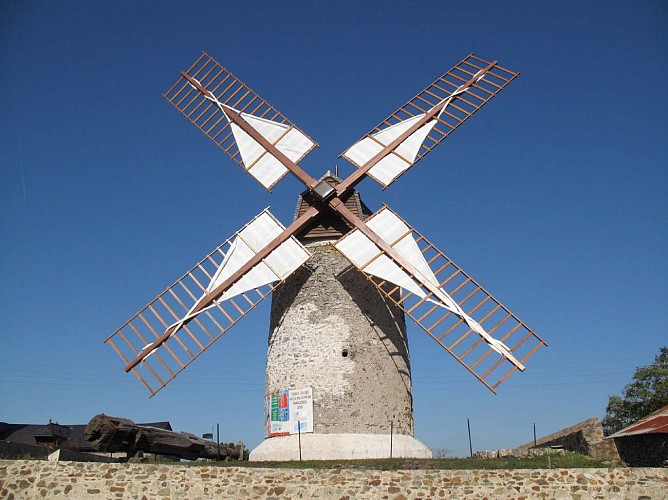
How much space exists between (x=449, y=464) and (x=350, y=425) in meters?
2.15

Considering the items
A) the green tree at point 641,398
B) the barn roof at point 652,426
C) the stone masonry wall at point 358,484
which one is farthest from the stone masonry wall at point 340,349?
the green tree at point 641,398

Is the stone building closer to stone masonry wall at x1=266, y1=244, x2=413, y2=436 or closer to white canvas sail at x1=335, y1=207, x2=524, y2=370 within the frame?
stone masonry wall at x1=266, y1=244, x2=413, y2=436

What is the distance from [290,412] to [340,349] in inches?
62.2

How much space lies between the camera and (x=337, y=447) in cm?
1144

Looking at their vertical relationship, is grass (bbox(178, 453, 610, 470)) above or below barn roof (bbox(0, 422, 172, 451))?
below

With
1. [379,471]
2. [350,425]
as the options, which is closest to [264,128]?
[350,425]

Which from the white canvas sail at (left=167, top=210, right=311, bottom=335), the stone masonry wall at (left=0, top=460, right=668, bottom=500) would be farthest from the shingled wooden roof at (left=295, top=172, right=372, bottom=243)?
the stone masonry wall at (left=0, top=460, right=668, bottom=500)

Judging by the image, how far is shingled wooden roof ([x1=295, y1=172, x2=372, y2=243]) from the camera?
13453 millimetres

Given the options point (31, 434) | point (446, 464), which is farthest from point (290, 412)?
point (31, 434)

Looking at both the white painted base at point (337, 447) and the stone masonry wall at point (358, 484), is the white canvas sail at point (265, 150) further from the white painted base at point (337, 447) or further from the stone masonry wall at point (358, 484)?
the stone masonry wall at point (358, 484)

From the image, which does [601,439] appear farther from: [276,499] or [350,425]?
[276,499]

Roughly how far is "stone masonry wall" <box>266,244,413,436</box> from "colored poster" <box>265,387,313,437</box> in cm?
12

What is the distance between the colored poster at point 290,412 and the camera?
11.9 meters

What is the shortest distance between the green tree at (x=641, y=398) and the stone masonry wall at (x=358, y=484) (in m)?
16.0
